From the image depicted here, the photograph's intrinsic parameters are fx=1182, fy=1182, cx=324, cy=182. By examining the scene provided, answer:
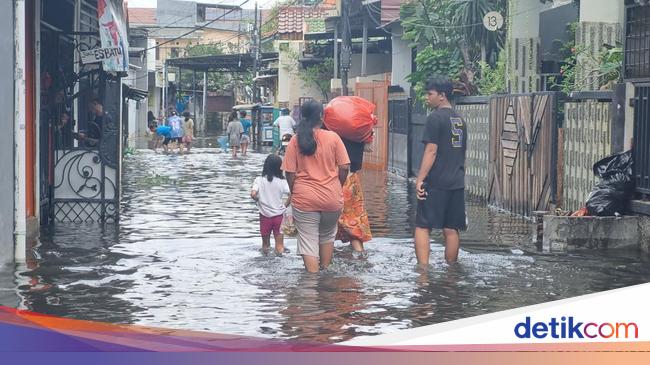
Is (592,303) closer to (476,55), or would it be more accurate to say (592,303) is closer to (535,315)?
(535,315)

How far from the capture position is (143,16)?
96438 mm

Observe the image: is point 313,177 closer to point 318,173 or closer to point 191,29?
point 318,173

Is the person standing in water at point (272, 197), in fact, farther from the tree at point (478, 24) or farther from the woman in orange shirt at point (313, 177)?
the tree at point (478, 24)

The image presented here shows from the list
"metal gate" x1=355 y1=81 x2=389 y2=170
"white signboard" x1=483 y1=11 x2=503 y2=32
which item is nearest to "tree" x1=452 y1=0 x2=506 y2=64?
"white signboard" x1=483 y1=11 x2=503 y2=32

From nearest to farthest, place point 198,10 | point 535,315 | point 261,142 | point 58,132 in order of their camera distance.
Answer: point 535,315 < point 58,132 < point 261,142 < point 198,10

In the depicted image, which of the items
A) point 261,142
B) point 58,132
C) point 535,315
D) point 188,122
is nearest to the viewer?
point 535,315

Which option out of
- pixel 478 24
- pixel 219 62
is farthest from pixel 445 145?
pixel 219 62

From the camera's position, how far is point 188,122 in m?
42.2

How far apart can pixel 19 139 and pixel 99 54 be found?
4.14 meters

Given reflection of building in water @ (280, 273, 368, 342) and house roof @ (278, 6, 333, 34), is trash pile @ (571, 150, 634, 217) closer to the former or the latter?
reflection of building in water @ (280, 273, 368, 342)

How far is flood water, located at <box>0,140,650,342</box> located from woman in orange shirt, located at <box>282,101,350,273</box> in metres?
0.41

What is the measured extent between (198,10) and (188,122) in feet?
155

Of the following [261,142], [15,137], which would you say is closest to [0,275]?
[15,137]

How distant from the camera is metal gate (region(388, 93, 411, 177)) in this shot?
2652cm
